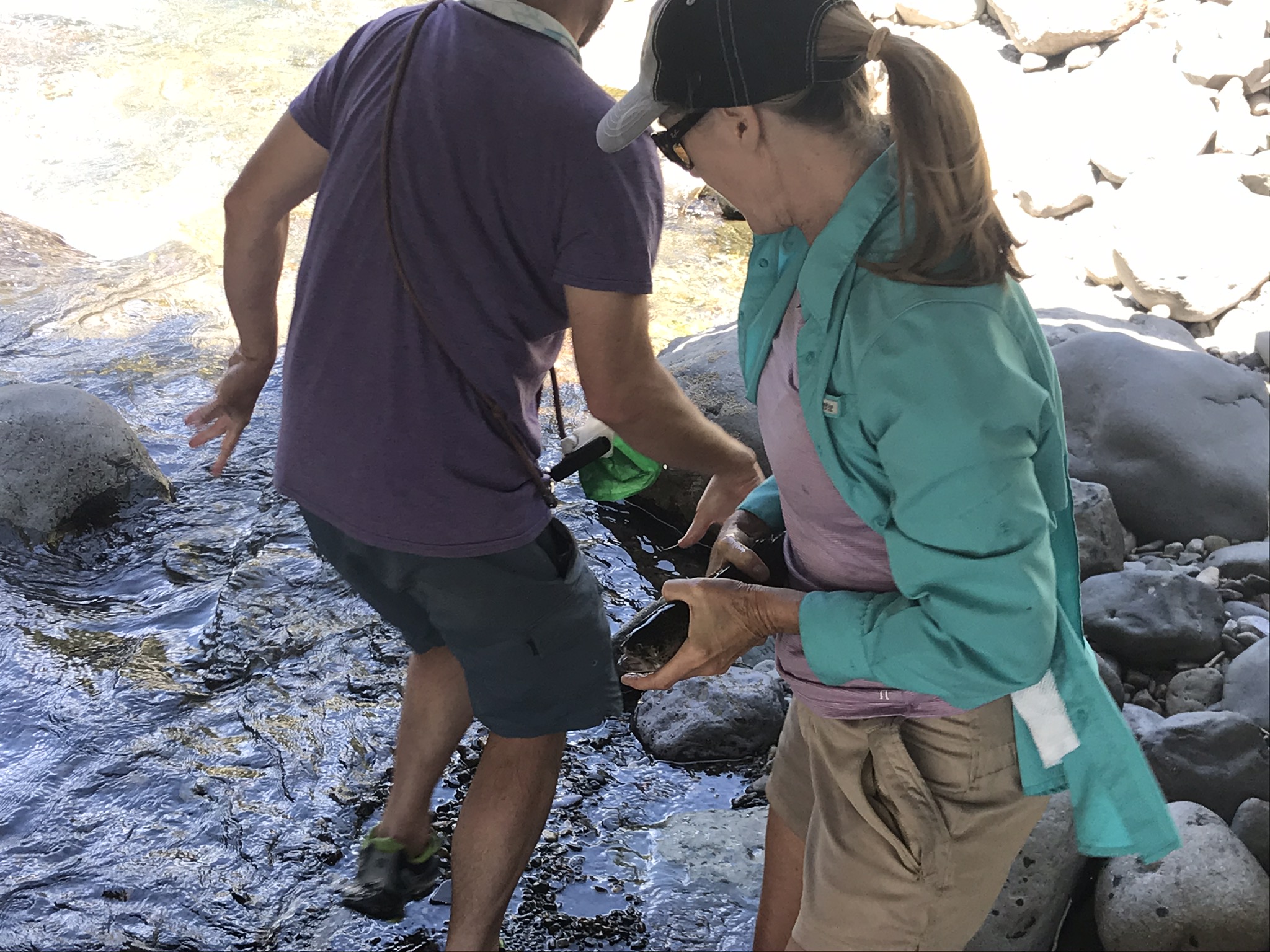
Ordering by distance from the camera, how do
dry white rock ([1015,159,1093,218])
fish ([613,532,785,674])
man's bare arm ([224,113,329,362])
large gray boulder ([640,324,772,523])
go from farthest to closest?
dry white rock ([1015,159,1093,218])
large gray boulder ([640,324,772,523])
man's bare arm ([224,113,329,362])
fish ([613,532,785,674])

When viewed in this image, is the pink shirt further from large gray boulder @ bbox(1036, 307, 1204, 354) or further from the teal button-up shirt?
large gray boulder @ bbox(1036, 307, 1204, 354)

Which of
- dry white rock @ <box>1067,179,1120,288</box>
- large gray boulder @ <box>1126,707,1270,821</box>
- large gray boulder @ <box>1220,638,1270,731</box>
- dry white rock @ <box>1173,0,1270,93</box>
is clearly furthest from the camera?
dry white rock @ <box>1173,0,1270,93</box>

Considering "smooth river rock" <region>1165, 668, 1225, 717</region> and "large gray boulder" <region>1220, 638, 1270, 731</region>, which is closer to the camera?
"large gray boulder" <region>1220, 638, 1270, 731</region>

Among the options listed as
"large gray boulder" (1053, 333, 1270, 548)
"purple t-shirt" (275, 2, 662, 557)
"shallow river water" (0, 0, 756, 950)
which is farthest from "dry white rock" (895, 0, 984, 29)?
"purple t-shirt" (275, 2, 662, 557)

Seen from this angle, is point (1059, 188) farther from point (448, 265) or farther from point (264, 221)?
point (448, 265)

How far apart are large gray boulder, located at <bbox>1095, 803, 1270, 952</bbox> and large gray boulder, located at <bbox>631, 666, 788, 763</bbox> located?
1171 millimetres

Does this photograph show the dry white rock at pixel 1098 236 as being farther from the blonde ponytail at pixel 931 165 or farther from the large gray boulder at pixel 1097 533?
the blonde ponytail at pixel 931 165

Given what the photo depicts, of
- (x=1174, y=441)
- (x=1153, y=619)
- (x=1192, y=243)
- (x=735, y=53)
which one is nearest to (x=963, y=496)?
(x=735, y=53)

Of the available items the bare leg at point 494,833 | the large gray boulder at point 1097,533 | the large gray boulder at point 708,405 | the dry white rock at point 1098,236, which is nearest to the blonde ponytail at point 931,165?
the bare leg at point 494,833

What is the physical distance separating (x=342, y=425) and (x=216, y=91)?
11.0 meters

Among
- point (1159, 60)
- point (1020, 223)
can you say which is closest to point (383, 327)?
point (1020, 223)

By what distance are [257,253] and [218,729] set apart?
5.79 ft

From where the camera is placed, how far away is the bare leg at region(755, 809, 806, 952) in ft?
7.07

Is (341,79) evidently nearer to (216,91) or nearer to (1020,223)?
(1020,223)
